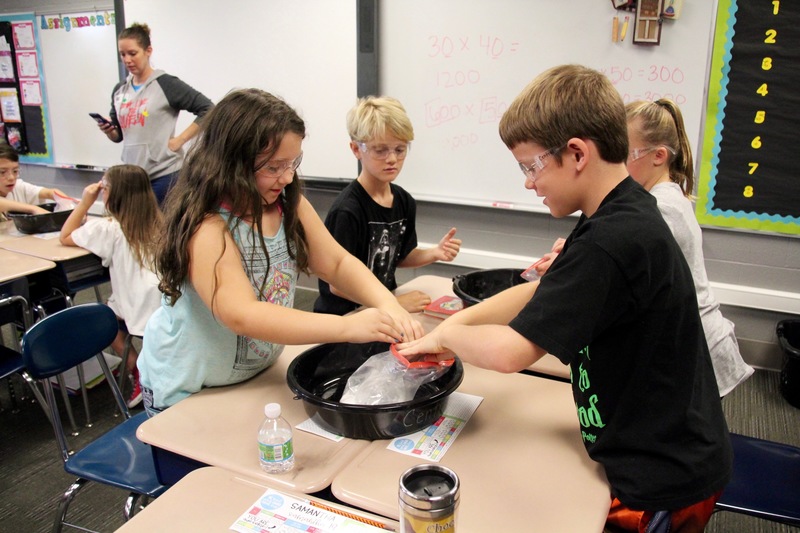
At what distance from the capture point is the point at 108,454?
65.3 inches

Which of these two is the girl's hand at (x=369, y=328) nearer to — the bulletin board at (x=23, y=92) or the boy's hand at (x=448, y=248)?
the boy's hand at (x=448, y=248)

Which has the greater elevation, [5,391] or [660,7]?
[660,7]

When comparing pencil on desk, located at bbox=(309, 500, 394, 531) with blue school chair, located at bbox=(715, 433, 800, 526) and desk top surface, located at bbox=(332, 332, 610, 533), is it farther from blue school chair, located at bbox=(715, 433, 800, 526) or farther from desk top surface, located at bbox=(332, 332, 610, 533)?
blue school chair, located at bbox=(715, 433, 800, 526)

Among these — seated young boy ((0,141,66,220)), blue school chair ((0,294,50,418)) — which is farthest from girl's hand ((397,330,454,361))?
seated young boy ((0,141,66,220))

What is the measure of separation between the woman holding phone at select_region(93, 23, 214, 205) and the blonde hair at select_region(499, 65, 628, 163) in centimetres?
294

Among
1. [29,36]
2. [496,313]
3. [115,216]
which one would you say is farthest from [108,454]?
[29,36]

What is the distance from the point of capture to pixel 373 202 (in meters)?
2.11

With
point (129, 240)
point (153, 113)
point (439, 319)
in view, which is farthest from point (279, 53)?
point (439, 319)

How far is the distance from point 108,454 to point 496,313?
116 centimetres

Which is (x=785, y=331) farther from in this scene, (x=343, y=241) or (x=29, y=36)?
(x=29, y=36)

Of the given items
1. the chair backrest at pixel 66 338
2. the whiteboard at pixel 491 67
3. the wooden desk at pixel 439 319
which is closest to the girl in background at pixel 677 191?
the wooden desk at pixel 439 319

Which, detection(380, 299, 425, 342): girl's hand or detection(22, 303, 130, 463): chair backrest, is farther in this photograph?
detection(22, 303, 130, 463): chair backrest

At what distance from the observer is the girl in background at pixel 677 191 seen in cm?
161

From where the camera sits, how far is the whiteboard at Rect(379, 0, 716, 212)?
2.93 metres
